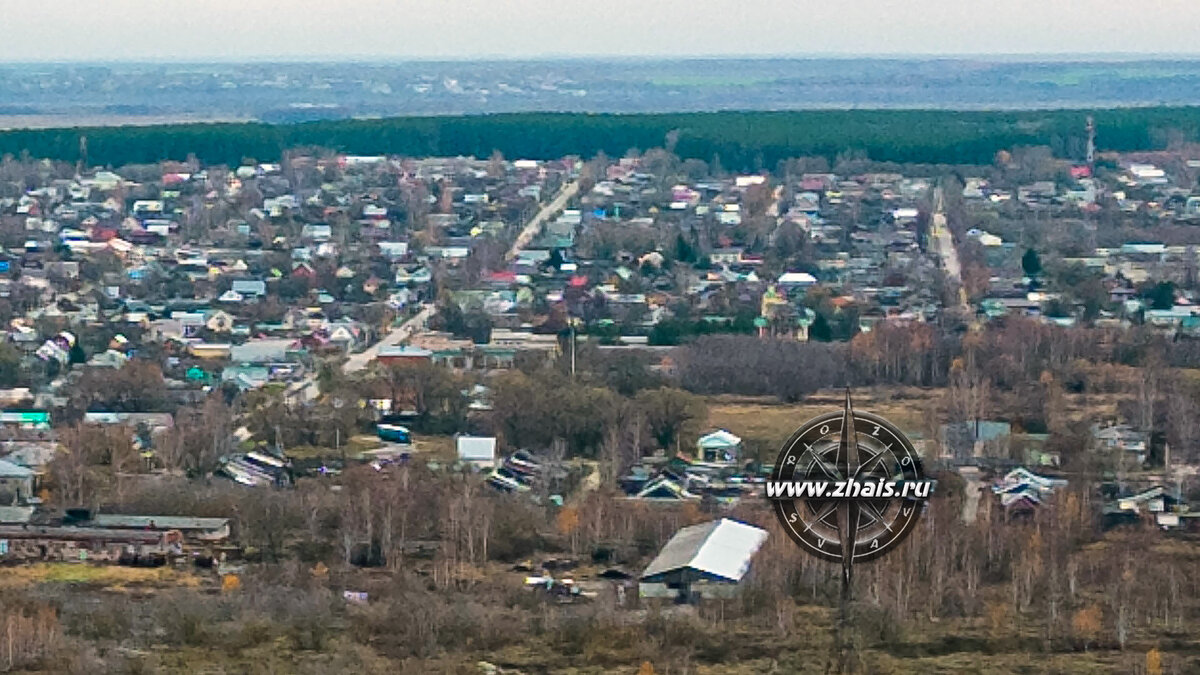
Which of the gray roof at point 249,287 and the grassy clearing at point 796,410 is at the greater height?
the grassy clearing at point 796,410

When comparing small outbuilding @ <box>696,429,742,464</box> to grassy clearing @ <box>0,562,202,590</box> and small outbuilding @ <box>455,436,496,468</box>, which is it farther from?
grassy clearing @ <box>0,562,202,590</box>

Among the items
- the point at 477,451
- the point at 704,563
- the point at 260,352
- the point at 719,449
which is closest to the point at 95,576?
the point at 704,563

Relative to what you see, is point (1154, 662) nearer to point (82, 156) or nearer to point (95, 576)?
point (95, 576)

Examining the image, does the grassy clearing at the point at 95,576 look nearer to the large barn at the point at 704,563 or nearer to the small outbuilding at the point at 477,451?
the large barn at the point at 704,563

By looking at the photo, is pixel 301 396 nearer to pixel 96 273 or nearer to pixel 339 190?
pixel 96 273

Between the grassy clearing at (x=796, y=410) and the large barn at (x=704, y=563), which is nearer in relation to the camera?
the large barn at (x=704, y=563)

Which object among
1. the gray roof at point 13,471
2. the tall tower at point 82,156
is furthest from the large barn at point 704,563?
the tall tower at point 82,156
